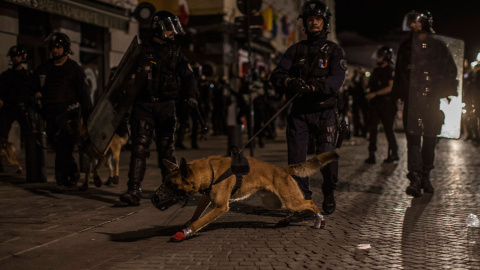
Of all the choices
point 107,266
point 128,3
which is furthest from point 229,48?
point 107,266

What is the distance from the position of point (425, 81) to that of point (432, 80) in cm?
8

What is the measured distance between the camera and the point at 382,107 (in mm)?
11750

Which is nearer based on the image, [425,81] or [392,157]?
[425,81]

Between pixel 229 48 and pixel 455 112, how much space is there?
2372 cm

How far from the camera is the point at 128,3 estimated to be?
739 inches

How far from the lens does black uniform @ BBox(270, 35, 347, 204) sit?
6.21 m

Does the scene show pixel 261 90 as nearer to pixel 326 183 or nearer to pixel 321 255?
pixel 326 183

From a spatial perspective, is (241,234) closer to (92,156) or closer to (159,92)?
(159,92)

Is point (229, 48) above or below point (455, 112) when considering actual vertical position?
above

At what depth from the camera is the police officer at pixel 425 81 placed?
757 centimetres

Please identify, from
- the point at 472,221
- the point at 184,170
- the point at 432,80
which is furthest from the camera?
the point at 432,80

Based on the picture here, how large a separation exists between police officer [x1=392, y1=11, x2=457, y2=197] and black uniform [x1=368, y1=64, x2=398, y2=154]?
12.3 ft

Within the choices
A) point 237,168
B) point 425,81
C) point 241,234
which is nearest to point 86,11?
point 425,81

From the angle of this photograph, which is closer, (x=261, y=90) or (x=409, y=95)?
(x=409, y=95)
